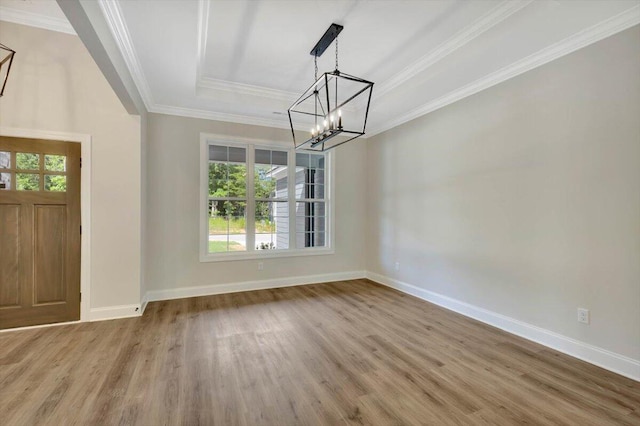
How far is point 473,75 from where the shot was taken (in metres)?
3.30

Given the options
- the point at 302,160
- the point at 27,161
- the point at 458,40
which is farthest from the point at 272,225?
the point at 458,40

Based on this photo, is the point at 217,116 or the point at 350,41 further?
the point at 217,116

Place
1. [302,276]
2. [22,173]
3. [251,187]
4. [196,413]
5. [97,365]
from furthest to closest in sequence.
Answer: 1. [302,276]
2. [251,187]
3. [22,173]
4. [97,365]
5. [196,413]

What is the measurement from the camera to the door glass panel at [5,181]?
Result: 3.06m

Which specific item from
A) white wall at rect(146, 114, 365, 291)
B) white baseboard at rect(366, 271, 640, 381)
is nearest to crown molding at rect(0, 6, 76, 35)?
white wall at rect(146, 114, 365, 291)

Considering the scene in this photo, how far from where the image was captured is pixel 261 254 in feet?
16.0

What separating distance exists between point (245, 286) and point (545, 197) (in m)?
4.20

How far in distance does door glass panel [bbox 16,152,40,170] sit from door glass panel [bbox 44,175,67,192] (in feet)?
0.49

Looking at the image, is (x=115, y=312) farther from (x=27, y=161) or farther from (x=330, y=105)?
(x=330, y=105)

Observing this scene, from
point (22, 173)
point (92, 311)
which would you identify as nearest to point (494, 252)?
point (92, 311)

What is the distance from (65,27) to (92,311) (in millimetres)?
3286

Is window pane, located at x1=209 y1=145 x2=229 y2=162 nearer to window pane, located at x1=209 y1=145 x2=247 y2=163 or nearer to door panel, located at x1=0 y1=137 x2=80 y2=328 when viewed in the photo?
window pane, located at x1=209 y1=145 x2=247 y2=163

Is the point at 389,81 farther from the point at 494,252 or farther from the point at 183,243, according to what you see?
the point at 183,243

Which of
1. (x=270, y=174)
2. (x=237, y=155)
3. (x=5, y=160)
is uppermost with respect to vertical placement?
(x=237, y=155)
